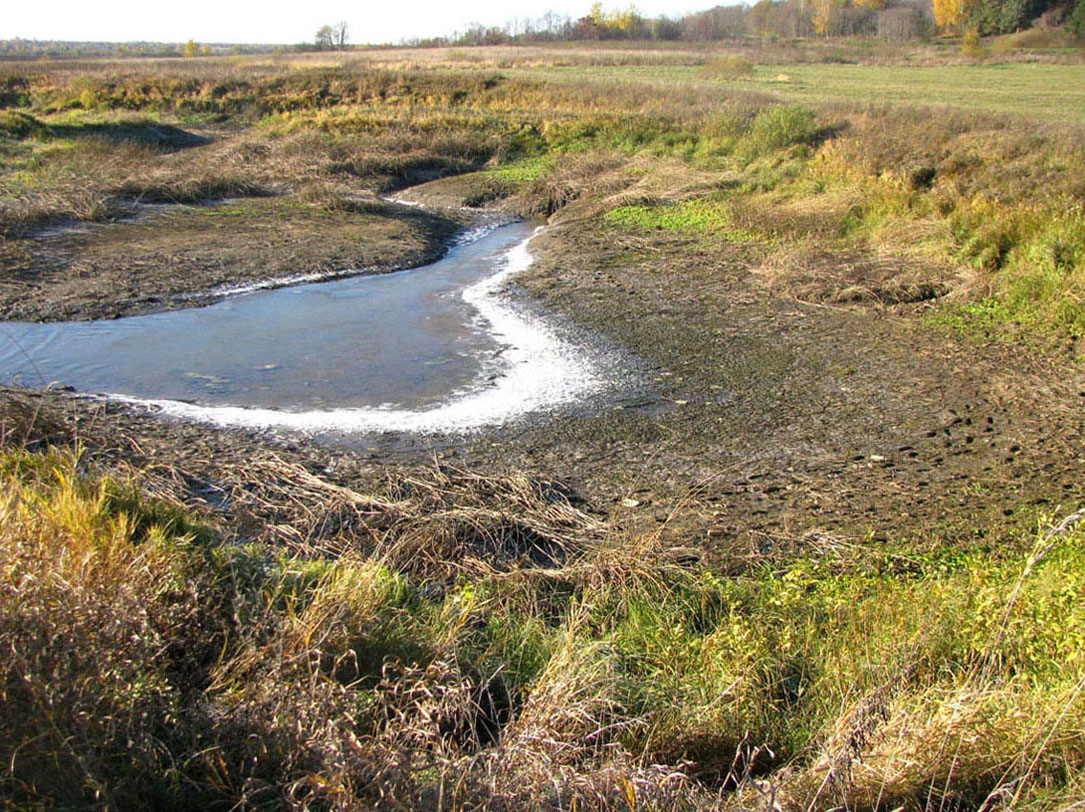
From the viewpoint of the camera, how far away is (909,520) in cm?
609

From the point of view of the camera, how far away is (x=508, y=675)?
3.94 metres

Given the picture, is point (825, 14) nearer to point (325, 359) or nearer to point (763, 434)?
point (325, 359)

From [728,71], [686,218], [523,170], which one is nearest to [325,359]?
[686,218]

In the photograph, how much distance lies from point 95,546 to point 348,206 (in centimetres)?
1576

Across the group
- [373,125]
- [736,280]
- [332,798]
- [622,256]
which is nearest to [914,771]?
[332,798]

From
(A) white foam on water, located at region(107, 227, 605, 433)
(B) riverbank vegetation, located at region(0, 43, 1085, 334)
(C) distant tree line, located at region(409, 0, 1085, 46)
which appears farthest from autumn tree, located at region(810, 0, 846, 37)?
(A) white foam on water, located at region(107, 227, 605, 433)

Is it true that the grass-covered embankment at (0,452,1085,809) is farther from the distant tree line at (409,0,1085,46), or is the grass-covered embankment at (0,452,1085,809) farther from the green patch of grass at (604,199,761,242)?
the distant tree line at (409,0,1085,46)

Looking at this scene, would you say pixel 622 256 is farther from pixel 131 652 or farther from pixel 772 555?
pixel 131 652

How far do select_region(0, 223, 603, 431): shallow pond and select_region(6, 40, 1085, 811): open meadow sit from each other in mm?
575

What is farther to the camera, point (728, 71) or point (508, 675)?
point (728, 71)

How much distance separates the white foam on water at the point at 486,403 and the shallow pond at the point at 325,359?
2 centimetres

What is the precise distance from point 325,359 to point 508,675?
676cm

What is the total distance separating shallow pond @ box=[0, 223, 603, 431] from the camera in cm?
845

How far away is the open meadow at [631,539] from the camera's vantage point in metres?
2.95
